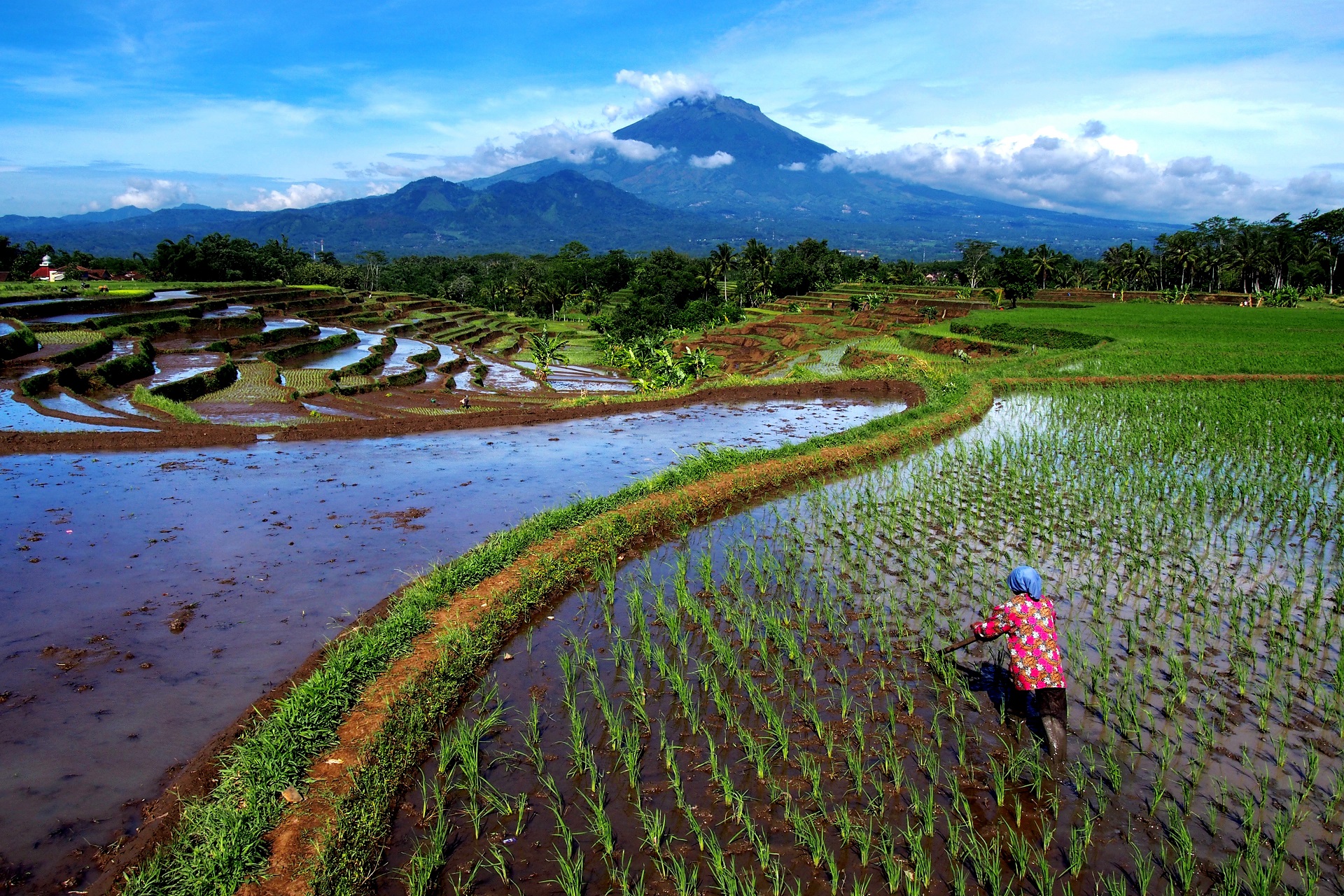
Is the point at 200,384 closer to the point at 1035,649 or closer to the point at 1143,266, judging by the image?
the point at 1035,649

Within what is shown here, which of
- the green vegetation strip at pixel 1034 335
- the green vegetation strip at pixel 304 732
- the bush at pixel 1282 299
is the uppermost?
the bush at pixel 1282 299

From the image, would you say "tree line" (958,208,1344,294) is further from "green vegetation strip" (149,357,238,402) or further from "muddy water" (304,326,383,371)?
"green vegetation strip" (149,357,238,402)

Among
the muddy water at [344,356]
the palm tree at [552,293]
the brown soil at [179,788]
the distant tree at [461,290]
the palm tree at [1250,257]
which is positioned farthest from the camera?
the distant tree at [461,290]

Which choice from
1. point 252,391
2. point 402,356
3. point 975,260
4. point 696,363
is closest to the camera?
point 252,391

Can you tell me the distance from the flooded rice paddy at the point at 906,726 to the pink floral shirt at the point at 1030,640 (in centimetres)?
43

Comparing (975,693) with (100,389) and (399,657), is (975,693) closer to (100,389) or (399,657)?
(399,657)

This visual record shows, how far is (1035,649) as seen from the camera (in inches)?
171

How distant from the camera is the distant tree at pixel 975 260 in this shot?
189ft

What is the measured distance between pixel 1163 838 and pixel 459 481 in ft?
29.1

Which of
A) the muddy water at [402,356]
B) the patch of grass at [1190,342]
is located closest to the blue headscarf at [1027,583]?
the patch of grass at [1190,342]

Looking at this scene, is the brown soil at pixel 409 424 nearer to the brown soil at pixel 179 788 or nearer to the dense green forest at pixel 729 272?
the brown soil at pixel 179 788

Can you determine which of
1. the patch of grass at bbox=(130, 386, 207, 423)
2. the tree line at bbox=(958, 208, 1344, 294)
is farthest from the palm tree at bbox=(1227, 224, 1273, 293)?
the patch of grass at bbox=(130, 386, 207, 423)

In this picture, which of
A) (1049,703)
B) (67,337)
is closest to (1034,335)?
(1049,703)

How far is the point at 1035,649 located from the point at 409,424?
12.2 metres
